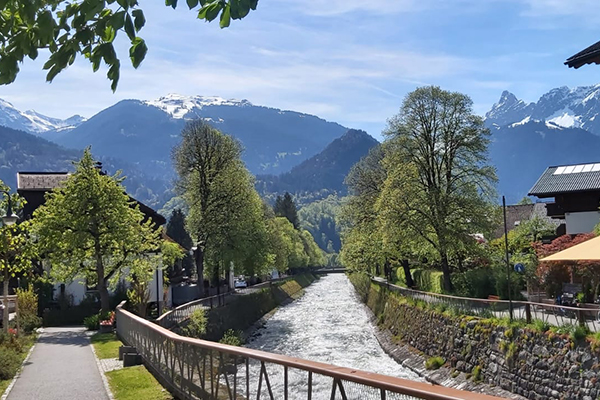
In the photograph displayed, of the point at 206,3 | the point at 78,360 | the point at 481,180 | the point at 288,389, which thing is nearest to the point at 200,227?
the point at 481,180

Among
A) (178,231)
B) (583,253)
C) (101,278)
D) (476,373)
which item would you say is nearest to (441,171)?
(476,373)

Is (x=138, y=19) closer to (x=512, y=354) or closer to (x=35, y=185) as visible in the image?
(x=512, y=354)

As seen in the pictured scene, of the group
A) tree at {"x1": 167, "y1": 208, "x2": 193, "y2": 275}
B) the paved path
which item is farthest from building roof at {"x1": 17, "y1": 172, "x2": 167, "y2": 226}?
tree at {"x1": 167, "y1": 208, "x2": 193, "y2": 275}

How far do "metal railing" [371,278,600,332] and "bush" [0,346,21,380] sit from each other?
15552 mm

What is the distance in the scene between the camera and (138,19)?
4312 millimetres

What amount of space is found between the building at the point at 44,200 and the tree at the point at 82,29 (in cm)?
3482

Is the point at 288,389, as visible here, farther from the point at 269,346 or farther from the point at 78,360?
the point at 269,346

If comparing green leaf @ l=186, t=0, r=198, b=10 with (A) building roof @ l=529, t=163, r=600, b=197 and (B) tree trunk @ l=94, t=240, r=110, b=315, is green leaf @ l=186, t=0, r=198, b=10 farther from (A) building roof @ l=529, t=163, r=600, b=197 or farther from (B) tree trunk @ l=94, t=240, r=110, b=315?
(A) building roof @ l=529, t=163, r=600, b=197

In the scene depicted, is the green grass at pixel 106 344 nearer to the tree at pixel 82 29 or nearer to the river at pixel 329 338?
the river at pixel 329 338

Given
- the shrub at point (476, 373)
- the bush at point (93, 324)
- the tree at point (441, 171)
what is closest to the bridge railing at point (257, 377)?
the shrub at point (476, 373)

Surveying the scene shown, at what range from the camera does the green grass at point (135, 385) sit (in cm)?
1235

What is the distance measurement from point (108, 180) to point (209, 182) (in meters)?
15.0

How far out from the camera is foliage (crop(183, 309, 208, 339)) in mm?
28556

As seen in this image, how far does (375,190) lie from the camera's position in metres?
55.3
